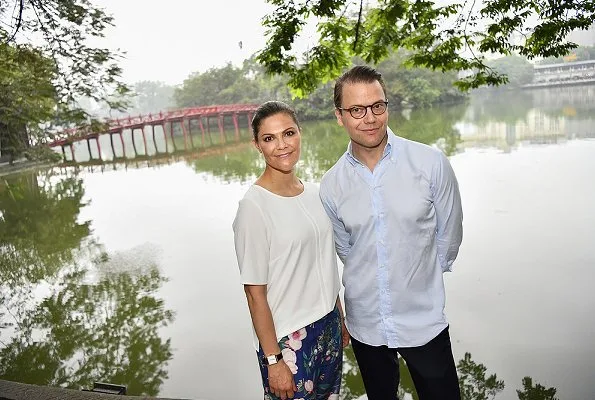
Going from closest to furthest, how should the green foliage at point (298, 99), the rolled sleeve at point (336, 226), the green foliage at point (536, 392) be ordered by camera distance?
1. the rolled sleeve at point (336, 226)
2. the green foliage at point (536, 392)
3. the green foliage at point (298, 99)

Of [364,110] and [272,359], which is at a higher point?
[364,110]

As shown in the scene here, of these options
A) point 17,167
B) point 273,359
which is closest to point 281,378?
point 273,359

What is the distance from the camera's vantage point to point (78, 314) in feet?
15.0

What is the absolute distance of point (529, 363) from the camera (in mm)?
3004

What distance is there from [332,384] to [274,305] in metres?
0.36

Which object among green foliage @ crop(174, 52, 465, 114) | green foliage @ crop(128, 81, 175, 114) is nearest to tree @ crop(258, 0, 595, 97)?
green foliage @ crop(174, 52, 465, 114)

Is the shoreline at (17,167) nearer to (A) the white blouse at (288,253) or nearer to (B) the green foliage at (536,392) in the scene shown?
(B) the green foliage at (536,392)

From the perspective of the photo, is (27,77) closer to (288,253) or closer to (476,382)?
(288,253)

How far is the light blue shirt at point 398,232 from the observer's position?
1.40 meters

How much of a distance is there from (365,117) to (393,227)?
0.33m

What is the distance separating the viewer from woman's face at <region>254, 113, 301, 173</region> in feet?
4.53

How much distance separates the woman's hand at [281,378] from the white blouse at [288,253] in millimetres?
81

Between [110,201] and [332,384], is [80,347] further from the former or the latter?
[110,201]

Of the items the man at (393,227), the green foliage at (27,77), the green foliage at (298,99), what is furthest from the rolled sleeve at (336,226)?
the green foliage at (298,99)
